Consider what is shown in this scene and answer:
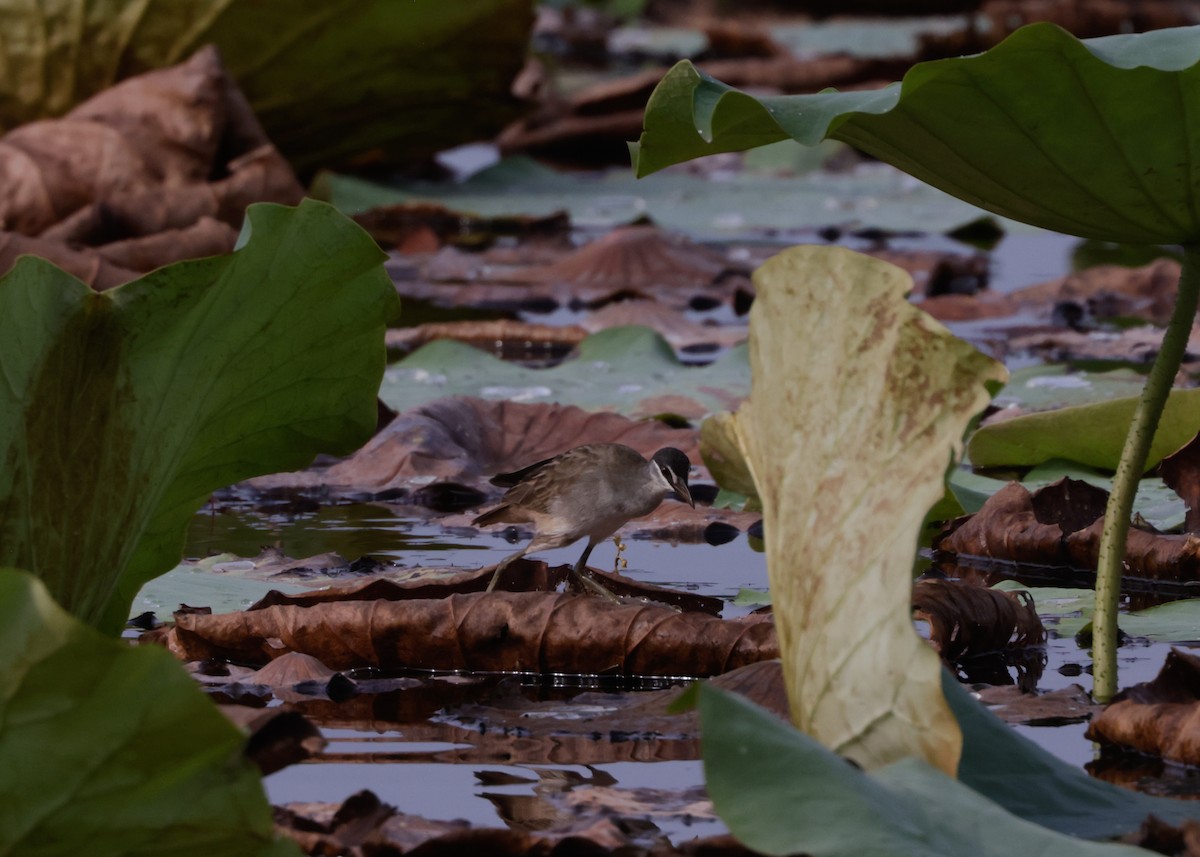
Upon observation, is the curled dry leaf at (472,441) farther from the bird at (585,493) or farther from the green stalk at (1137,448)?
the green stalk at (1137,448)

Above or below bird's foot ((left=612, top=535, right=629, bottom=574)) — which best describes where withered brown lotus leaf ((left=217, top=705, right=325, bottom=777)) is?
above

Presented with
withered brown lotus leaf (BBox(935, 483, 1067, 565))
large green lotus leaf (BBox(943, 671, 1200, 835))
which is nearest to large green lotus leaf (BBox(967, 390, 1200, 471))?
withered brown lotus leaf (BBox(935, 483, 1067, 565))

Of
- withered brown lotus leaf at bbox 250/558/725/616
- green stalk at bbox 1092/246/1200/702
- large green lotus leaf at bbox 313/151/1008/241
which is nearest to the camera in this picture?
green stalk at bbox 1092/246/1200/702

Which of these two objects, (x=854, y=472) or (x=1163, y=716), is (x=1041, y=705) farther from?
(x=854, y=472)

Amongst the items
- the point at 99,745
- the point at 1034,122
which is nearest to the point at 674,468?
the point at 1034,122

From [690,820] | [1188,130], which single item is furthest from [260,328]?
[1188,130]

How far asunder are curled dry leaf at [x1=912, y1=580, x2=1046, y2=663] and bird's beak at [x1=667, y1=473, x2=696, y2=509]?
0.62 meters

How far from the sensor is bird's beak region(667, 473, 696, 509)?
2.57 metres

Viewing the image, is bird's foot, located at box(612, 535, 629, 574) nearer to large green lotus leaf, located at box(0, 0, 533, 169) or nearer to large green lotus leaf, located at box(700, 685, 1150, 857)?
large green lotus leaf, located at box(700, 685, 1150, 857)

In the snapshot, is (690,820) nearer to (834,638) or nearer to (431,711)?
(834,638)

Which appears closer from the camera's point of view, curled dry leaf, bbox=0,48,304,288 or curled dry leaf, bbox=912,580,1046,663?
curled dry leaf, bbox=912,580,1046,663

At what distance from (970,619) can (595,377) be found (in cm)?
187

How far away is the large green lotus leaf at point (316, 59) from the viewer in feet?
17.8

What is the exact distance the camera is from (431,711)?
5.87ft
